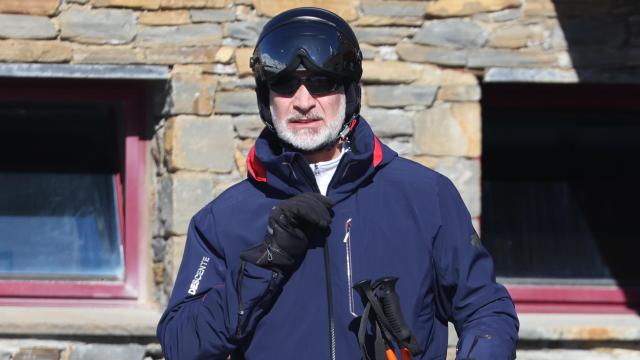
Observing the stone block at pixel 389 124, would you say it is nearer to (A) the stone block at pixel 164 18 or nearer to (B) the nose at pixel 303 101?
(A) the stone block at pixel 164 18

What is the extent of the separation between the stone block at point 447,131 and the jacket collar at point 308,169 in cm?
228

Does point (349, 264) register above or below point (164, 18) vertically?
Result: below

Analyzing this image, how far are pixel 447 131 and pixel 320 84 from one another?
2299 millimetres

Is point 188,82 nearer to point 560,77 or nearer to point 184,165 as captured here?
point 184,165

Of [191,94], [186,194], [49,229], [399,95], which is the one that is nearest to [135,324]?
[186,194]

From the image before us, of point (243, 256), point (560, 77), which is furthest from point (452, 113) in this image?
point (243, 256)

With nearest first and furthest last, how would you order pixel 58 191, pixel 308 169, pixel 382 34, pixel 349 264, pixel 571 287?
1. pixel 349 264
2. pixel 308 169
3. pixel 382 34
4. pixel 58 191
5. pixel 571 287

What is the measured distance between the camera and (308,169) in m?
2.89

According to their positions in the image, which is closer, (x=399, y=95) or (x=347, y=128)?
(x=347, y=128)

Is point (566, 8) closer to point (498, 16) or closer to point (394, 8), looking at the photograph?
point (498, 16)

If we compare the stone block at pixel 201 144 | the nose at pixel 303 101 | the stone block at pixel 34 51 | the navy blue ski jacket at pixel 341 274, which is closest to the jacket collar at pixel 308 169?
the navy blue ski jacket at pixel 341 274

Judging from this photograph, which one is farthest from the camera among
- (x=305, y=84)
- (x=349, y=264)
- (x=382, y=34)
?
(x=382, y=34)

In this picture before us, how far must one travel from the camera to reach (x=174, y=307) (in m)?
2.95

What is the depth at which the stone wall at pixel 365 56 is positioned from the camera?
17.0ft
